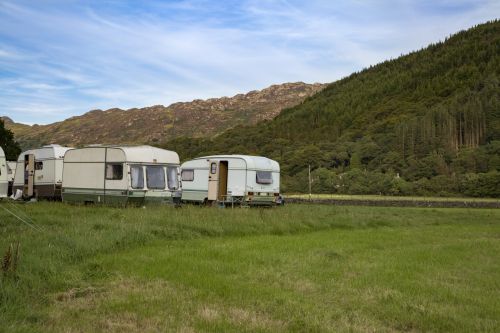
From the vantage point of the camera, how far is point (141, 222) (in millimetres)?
14250

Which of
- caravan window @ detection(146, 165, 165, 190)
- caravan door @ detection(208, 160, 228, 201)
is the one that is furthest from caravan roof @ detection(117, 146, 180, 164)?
caravan door @ detection(208, 160, 228, 201)

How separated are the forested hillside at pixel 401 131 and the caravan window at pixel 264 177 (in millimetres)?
26555

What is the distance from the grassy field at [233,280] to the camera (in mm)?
6105

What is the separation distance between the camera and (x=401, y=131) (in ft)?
237

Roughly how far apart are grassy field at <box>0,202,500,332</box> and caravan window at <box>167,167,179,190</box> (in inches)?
291

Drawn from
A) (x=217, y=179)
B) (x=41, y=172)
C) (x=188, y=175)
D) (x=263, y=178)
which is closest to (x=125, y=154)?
(x=217, y=179)

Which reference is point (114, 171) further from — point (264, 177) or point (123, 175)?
point (264, 177)

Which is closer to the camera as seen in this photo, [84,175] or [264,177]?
[84,175]

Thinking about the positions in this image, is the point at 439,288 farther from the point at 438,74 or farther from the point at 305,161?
→ the point at 438,74

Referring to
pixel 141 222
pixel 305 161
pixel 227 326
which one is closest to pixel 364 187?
pixel 305 161

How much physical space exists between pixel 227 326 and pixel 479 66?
11780 centimetres

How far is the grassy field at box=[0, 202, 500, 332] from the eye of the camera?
611 cm

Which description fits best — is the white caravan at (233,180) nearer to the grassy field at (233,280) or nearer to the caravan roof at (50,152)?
the caravan roof at (50,152)

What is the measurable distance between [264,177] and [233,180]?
1564 mm
